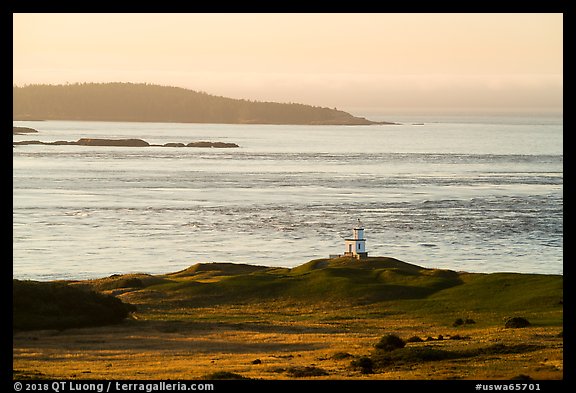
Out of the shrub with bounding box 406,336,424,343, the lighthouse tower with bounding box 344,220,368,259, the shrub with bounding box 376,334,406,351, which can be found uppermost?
the lighthouse tower with bounding box 344,220,368,259

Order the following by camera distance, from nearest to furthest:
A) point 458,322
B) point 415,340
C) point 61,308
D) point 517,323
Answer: point 415,340 → point 517,323 → point 458,322 → point 61,308

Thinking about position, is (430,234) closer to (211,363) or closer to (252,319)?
(252,319)

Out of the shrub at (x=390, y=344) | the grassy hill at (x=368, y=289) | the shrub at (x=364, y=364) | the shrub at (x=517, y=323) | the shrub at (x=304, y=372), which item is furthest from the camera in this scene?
the grassy hill at (x=368, y=289)

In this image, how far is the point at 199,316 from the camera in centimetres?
6650

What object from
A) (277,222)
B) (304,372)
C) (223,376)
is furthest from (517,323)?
(277,222)

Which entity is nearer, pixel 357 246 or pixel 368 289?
pixel 368 289

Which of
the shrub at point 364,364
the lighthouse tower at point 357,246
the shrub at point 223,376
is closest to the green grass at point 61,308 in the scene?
the shrub at point 364,364

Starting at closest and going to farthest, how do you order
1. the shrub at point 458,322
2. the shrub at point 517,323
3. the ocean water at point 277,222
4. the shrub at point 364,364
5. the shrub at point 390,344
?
1. the shrub at point 364,364
2. the shrub at point 390,344
3. the shrub at point 517,323
4. the shrub at point 458,322
5. the ocean water at point 277,222

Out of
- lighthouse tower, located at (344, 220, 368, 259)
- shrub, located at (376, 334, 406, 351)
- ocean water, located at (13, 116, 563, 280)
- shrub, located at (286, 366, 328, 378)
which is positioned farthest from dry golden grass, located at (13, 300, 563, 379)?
ocean water, located at (13, 116, 563, 280)

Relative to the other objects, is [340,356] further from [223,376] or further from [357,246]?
[357,246]

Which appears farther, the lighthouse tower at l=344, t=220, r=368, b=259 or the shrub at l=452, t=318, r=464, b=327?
the lighthouse tower at l=344, t=220, r=368, b=259

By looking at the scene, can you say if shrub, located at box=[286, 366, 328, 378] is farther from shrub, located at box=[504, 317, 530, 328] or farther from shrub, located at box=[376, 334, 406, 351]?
shrub, located at box=[504, 317, 530, 328]

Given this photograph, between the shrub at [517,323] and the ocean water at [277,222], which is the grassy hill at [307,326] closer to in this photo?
the shrub at [517,323]
